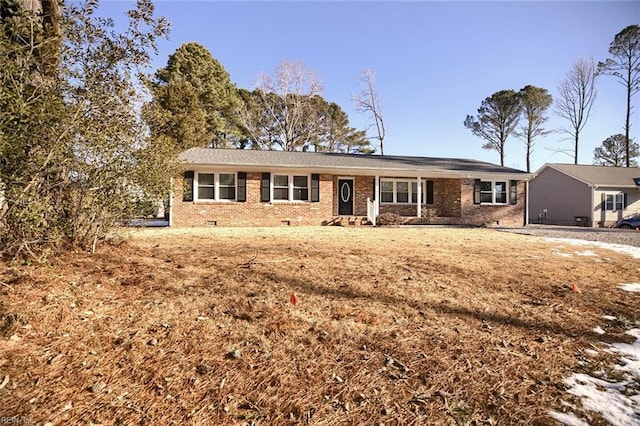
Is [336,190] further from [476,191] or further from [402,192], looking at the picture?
[476,191]

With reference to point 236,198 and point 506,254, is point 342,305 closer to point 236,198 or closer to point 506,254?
point 506,254

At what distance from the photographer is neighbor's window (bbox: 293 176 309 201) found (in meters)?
14.0

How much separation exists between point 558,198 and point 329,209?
58.5 feet

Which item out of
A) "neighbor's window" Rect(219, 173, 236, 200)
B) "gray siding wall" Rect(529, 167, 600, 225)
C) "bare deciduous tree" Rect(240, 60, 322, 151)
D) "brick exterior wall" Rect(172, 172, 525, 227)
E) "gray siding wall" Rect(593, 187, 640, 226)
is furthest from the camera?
"bare deciduous tree" Rect(240, 60, 322, 151)

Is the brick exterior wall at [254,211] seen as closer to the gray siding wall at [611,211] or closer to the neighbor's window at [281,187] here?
the neighbor's window at [281,187]

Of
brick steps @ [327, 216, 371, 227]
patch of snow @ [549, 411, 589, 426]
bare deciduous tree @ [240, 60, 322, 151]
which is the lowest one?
patch of snow @ [549, 411, 589, 426]

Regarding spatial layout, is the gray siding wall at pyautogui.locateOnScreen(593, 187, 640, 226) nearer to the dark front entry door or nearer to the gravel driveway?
the gravel driveway

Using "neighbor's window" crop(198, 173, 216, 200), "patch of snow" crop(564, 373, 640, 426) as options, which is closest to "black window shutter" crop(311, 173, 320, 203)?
"neighbor's window" crop(198, 173, 216, 200)

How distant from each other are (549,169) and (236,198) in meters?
22.4

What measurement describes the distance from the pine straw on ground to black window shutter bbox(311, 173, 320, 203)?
9586mm

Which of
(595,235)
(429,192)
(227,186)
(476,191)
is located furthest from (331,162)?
(595,235)

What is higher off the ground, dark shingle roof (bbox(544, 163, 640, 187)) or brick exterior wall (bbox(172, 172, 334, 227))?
dark shingle roof (bbox(544, 163, 640, 187))

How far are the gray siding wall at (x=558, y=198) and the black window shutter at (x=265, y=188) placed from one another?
19527mm

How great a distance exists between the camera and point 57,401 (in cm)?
172
